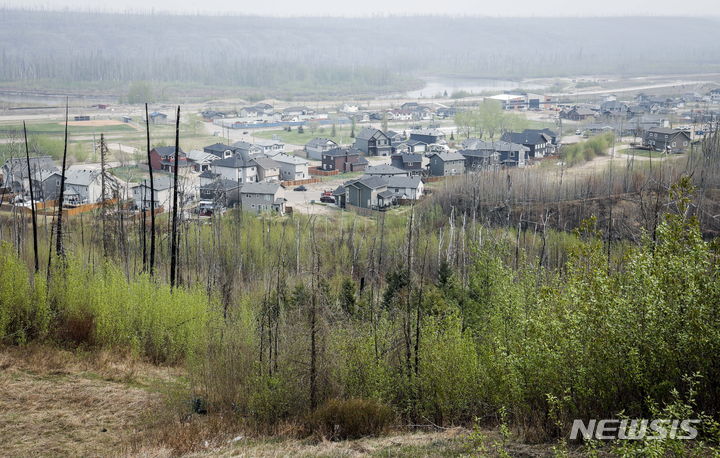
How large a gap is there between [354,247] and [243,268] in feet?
11.8

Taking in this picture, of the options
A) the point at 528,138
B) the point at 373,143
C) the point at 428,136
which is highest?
the point at 528,138

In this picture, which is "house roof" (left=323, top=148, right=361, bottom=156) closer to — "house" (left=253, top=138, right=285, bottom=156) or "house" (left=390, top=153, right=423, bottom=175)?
"house" (left=390, top=153, right=423, bottom=175)

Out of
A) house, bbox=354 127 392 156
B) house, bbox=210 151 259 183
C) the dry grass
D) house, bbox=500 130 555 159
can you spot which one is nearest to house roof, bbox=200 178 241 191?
house, bbox=210 151 259 183

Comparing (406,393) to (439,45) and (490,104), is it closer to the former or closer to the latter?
(490,104)

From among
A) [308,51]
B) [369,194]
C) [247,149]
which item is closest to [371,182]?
[369,194]

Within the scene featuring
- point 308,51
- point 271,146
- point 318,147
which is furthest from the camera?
point 308,51

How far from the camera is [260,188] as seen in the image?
2816cm

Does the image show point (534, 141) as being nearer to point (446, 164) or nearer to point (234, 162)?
point (446, 164)

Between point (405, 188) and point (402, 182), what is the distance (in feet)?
1.40

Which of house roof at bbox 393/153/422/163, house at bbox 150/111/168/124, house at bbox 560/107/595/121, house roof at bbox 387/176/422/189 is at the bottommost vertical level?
house roof at bbox 387/176/422/189

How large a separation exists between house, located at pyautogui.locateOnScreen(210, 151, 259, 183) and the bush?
26872 mm

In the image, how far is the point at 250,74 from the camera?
9775 centimetres

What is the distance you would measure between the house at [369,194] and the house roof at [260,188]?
334cm

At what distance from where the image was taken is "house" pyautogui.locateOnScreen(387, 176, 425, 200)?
2988cm
